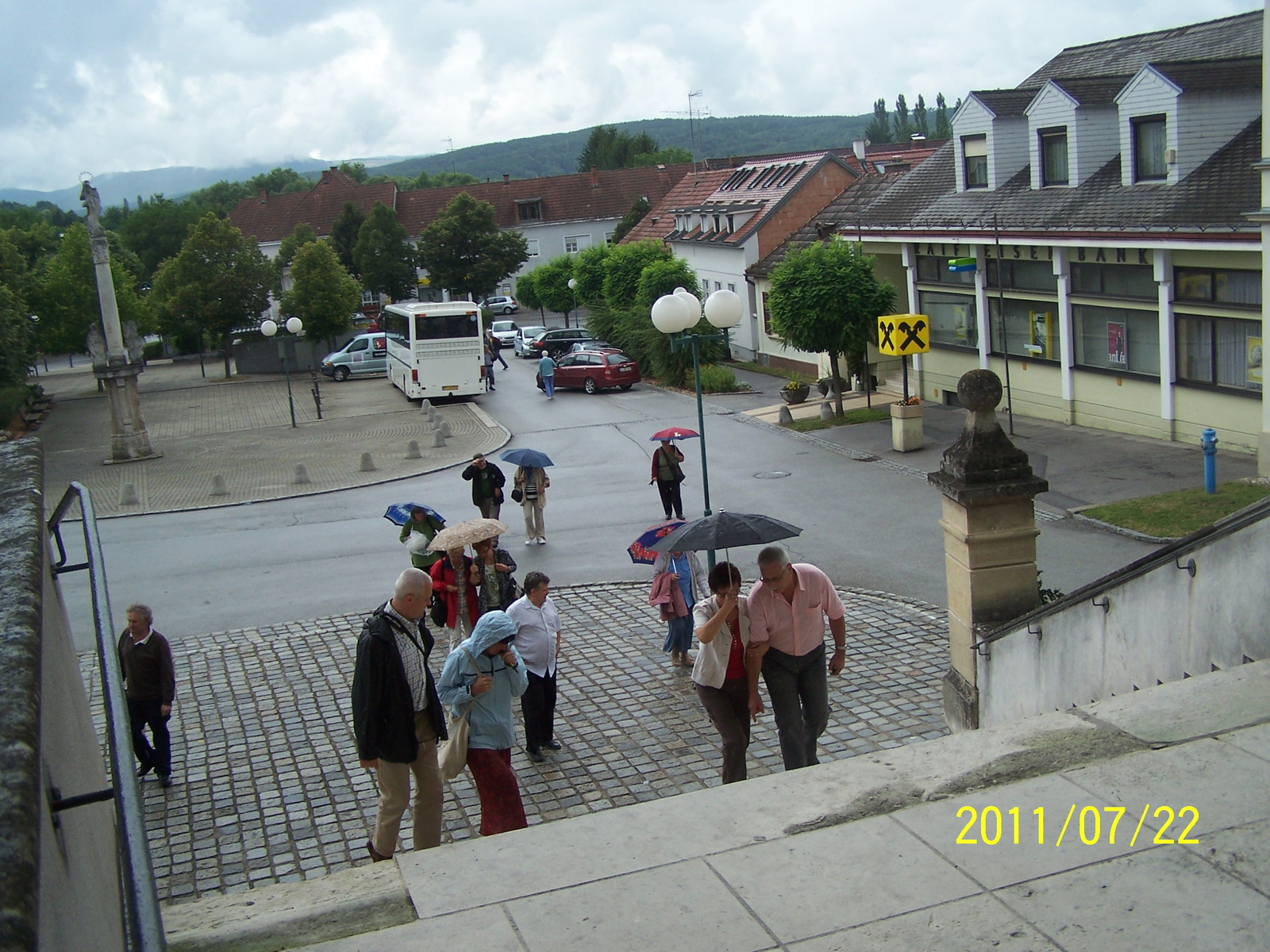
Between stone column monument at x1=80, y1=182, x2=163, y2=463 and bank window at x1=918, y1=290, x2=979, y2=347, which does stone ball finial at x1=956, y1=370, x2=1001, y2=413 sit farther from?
stone column monument at x1=80, y1=182, x2=163, y2=463

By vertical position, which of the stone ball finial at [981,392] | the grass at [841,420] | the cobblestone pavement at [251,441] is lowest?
the grass at [841,420]

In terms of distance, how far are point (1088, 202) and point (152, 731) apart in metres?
20.7

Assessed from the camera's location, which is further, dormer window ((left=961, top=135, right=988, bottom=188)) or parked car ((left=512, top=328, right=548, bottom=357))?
parked car ((left=512, top=328, right=548, bottom=357))

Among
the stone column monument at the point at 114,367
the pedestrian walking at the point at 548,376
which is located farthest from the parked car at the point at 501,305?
the stone column monument at the point at 114,367

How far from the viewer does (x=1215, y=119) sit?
21609mm

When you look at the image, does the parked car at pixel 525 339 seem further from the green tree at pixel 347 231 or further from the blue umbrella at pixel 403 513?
the blue umbrella at pixel 403 513

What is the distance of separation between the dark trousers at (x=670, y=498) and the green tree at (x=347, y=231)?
207ft

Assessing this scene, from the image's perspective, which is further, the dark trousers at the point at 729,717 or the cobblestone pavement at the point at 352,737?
the cobblestone pavement at the point at 352,737

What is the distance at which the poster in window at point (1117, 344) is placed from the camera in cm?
2375

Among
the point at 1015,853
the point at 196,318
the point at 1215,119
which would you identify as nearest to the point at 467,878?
the point at 1015,853

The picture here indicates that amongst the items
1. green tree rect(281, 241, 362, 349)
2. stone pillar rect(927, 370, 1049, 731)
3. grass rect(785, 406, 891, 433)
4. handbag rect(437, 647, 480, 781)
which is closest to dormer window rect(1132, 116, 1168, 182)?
grass rect(785, 406, 891, 433)

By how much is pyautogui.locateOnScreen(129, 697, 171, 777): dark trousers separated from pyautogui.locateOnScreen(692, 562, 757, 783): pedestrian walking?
4.61 metres

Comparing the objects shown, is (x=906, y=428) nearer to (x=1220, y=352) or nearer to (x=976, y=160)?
(x=1220, y=352)

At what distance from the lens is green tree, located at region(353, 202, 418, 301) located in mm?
75438
